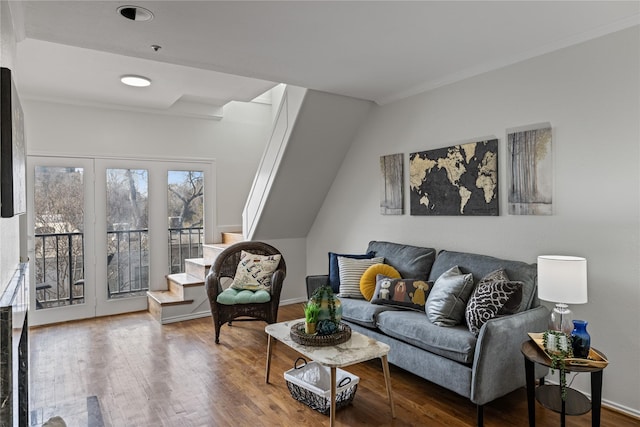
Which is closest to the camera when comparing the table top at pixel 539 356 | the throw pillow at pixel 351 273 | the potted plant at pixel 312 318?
the table top at pixel 539 356

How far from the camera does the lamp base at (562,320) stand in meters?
2.32

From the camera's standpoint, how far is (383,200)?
446 centimetres

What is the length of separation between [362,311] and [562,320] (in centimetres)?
149

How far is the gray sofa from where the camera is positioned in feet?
7.94

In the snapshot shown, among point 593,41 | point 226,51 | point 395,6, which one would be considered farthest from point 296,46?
point 593,41

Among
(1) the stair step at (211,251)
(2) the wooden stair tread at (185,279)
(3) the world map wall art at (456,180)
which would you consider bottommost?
(2) the wooden stair tread at (185,279)

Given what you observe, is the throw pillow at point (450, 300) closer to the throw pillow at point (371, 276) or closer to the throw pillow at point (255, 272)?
the throw pillow at point (371, 276)

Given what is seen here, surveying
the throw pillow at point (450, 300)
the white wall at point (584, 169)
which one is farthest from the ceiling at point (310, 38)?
the throw pillow at point (450, 300)

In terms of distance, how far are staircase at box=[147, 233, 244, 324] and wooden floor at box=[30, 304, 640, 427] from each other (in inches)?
18.7

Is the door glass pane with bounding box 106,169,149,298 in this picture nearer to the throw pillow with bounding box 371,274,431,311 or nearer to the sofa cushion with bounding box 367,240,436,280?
the sofa cushion with bounding box 367,240,436,280

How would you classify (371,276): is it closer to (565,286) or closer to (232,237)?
(565,286)

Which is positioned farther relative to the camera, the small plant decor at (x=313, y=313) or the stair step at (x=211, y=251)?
the stair step at (x=211, y=251)

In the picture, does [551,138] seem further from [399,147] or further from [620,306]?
[399,147]

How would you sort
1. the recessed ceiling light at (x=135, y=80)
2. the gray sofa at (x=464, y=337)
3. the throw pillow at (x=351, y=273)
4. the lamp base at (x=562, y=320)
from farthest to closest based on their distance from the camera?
the recessed ceiling light at (x=135, y=80)
the throw pillow at (x=351, y=273)
the gray sofa at (x=464, y=337)
the lamp base at (x=562, y=320)
